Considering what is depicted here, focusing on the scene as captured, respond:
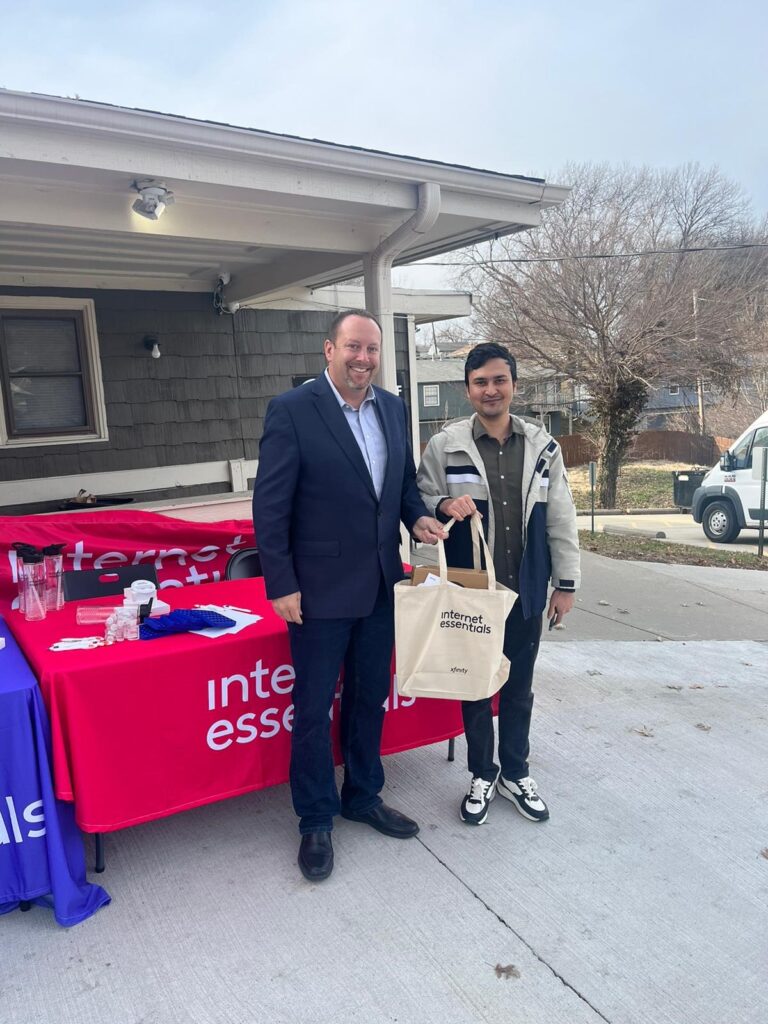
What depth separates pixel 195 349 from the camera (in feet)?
21.0

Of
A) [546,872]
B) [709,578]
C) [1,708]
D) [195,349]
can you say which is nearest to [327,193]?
[195,349]

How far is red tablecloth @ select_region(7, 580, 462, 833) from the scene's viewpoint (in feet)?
7.23

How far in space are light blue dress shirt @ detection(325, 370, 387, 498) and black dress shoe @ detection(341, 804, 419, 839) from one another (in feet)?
3.79

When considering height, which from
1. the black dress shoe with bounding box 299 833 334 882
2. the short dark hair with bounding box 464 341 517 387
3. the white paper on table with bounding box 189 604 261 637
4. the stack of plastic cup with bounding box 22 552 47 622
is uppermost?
the short dark hair with bounding box 464 341 517 387

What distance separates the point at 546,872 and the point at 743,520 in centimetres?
1034

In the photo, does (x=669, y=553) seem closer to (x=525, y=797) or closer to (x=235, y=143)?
(x=525, y=797)

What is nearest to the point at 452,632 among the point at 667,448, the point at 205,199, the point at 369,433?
the point at 369,433

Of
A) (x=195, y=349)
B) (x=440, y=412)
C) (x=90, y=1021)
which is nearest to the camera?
(x=90, y=1021)

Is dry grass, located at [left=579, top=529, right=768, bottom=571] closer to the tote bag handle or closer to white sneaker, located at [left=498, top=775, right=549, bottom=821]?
white sneaker, located at [left=498, top=775, right=549, bottom=821]

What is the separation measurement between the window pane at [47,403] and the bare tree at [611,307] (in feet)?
43.0

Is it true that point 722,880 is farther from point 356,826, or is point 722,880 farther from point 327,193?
point 327,193

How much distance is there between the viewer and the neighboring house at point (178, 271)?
3541 mm

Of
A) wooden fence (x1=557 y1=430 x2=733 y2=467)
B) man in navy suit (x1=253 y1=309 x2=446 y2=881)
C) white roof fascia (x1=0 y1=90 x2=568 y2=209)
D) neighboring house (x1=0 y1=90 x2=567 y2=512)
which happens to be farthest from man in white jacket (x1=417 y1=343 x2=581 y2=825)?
wooden fence (x1=557 y1=430 x2=733 y2=467)

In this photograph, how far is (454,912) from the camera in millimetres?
2197
